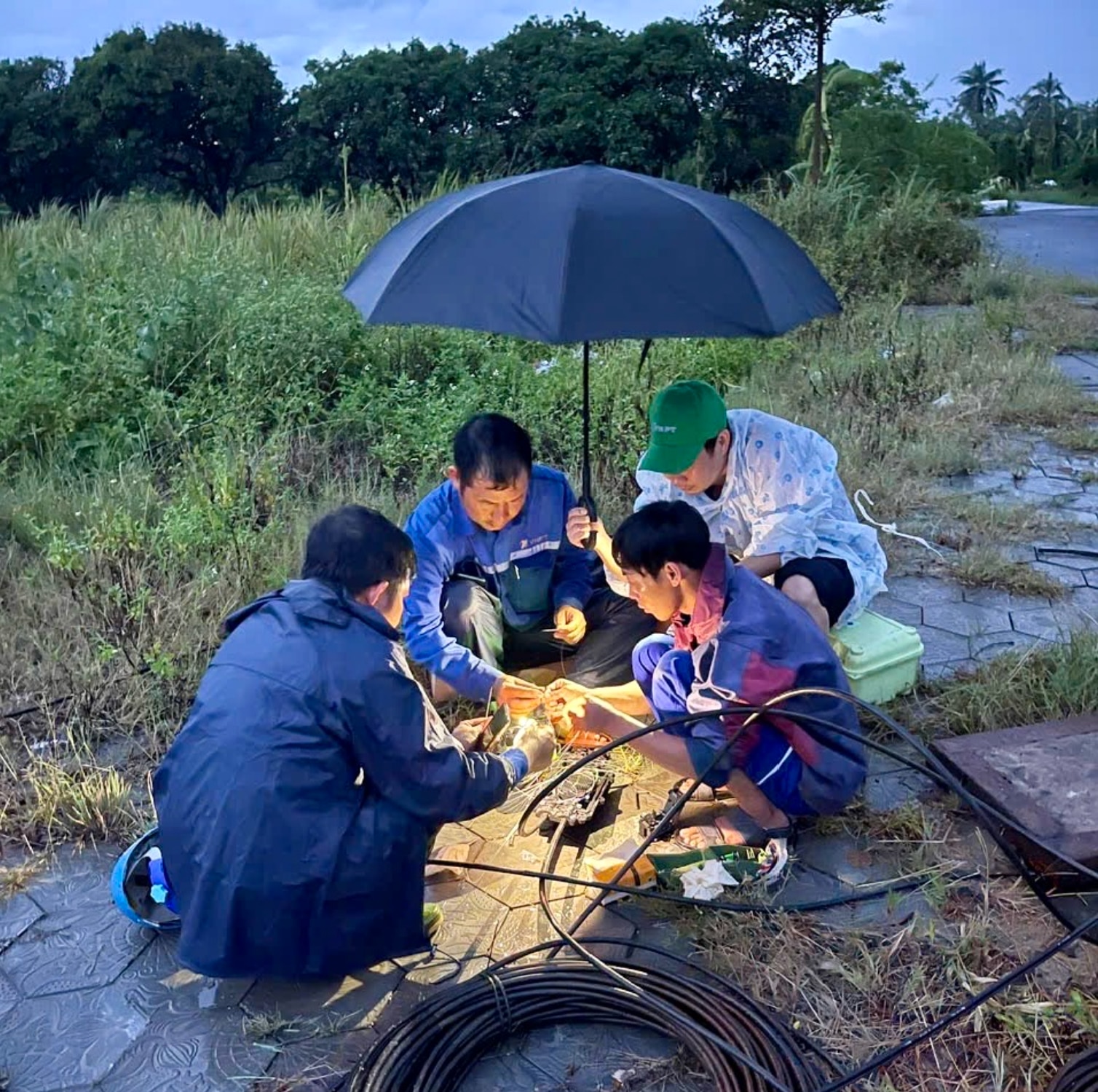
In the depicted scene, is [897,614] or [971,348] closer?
[897,614]

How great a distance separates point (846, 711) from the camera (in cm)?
284

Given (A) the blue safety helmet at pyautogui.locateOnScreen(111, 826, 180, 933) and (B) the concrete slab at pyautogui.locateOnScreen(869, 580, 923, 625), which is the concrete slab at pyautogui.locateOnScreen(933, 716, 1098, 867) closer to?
(B) the concrete slab at pyautogui.locateOnScreen(869, 580, 923, 625)

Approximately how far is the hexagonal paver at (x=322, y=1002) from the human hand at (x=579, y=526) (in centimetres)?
155

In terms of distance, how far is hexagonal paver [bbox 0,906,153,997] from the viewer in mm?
2562

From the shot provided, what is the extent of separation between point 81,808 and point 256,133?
104ft

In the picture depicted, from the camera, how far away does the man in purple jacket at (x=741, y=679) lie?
2742mm

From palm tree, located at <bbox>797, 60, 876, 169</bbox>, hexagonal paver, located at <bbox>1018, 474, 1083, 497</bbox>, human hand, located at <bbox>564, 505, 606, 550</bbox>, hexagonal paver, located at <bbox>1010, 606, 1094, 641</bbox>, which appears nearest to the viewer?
human hand, located at <bbox>564, 505, 606, 550</bbox>

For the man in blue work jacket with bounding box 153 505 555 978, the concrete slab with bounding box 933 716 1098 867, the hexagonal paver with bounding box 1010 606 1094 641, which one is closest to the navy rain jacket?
the man in blue work jacket with bounding box 153 505 555 978

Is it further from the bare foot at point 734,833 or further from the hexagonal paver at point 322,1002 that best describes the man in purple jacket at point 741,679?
the hexagonal paver at point 322,1002

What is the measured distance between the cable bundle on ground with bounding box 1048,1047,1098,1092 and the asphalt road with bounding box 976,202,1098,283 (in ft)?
42.8

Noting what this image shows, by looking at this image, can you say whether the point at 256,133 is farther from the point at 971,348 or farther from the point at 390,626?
the point at 390,626

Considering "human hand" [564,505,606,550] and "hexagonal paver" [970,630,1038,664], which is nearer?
"human hand" [564,505,606,550]

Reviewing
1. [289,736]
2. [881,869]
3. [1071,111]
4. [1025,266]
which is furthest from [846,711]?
[1071,111]

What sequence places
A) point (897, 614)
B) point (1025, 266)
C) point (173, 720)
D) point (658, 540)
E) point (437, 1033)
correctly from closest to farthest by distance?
1. point (437, 1033)
2. point (658, 540)
3. point (173, 720)
4. point (897, 614)
5. point (1025, 266)
